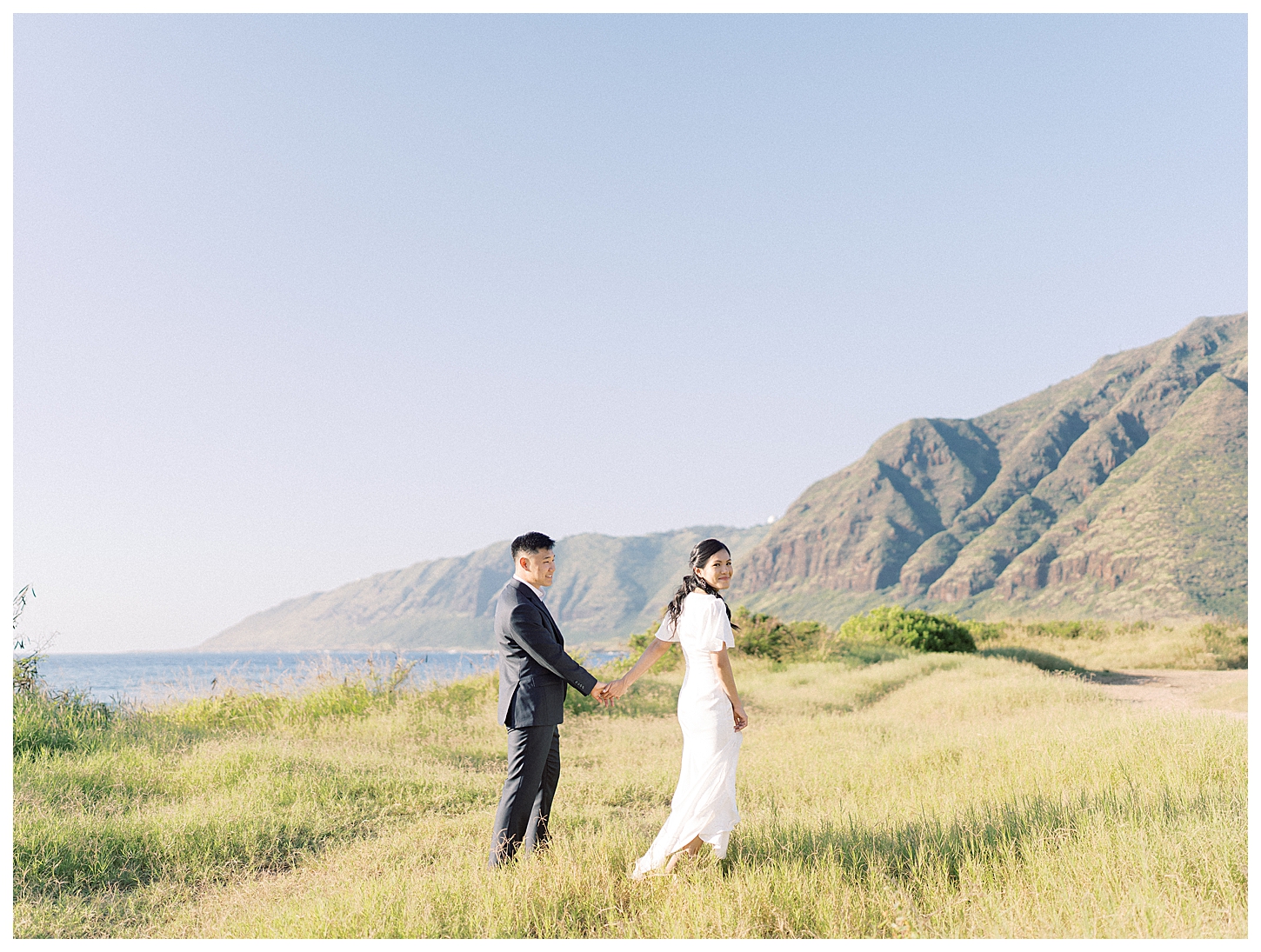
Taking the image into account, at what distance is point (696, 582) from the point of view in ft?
15.9

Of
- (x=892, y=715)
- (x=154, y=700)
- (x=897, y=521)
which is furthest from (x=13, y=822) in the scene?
(x=897, y=521)

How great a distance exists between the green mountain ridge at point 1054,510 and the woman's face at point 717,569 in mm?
35604

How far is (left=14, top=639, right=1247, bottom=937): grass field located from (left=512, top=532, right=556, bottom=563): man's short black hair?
1.87 metres

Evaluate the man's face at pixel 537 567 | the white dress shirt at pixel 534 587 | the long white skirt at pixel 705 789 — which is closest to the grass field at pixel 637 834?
the long white skirt at pixel 705 789

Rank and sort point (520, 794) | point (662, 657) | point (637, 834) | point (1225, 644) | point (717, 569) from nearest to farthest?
1. point (717, 569)
2. point (520, 794)
3. point (637, 834)
4. point (662, 657)
5. point (1225, 644)

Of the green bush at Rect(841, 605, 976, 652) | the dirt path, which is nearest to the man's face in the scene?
the dirt path

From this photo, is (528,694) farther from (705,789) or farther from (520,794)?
(705,789)

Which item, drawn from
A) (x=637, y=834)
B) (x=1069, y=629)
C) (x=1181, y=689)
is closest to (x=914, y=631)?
(x=1181, y=689)

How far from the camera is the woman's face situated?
4.71 metres

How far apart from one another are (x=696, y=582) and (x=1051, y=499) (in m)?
122

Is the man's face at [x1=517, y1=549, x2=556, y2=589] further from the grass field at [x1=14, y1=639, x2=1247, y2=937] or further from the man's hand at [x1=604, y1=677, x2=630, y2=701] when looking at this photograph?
the grass field at [x1=14, y1=639, x2=1247, y2=937]

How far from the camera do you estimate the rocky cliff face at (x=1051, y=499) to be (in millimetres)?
75062

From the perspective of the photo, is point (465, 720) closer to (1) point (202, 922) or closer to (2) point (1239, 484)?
(1) point (202, 922)

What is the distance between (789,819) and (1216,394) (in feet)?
350
